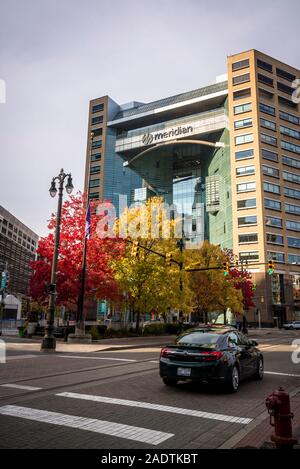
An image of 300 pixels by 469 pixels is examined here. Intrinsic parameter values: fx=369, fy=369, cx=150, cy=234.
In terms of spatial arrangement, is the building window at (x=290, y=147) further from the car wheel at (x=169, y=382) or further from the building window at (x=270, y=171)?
the car wheel at (x=169, y=382)

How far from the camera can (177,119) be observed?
96.1 metres

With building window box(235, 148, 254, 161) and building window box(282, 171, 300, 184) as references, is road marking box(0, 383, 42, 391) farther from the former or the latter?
building window box(282, 171, 300, 184)

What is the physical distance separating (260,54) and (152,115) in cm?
3010

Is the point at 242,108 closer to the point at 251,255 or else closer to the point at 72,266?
the point at 251,255

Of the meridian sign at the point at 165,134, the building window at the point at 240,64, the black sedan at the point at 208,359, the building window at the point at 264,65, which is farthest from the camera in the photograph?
the meridian sign at the point at 165,134

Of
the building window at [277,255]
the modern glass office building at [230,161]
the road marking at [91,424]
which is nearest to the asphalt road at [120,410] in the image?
the road marking at [91,424]

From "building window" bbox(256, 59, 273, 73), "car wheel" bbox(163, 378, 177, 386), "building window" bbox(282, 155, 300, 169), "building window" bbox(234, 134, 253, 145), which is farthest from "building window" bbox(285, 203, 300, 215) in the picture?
"car wheel" bbox(163, 378, 177, 386)

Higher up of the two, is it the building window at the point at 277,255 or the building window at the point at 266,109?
the building window at the point at 266,109

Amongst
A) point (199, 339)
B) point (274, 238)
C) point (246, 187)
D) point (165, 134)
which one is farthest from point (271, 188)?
point (199, 339)

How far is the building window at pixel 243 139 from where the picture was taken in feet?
261

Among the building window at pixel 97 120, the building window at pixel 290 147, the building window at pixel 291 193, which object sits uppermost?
the building window at pixel 97 120

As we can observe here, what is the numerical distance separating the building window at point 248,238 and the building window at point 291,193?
43.0 feet

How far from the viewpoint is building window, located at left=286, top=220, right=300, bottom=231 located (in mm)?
77850
